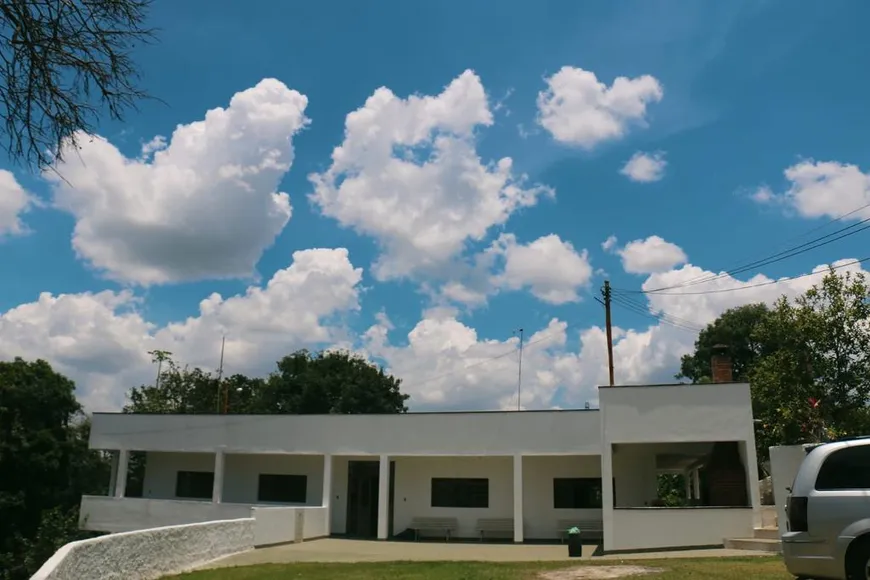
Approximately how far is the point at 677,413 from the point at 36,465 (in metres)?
30.7

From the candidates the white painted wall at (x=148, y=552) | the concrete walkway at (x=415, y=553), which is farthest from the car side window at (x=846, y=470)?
the white painted wall at (x=148, y=552)

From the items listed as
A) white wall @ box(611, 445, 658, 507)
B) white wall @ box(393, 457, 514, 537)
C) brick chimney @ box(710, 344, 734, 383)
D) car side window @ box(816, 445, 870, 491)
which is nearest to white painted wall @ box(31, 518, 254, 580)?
white wall @ box(393, 457, 514, 537)

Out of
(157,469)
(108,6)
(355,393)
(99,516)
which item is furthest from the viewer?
(355,393)

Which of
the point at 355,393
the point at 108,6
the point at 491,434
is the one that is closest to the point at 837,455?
the point at 108,6

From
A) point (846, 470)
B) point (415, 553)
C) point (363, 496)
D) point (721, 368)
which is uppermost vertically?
point (721, 368)

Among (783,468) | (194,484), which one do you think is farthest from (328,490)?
(783,468)

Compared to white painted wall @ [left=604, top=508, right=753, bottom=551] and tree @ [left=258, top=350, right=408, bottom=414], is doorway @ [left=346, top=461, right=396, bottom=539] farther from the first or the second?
tree @ [left=258, top=350, right=408, bottom=414]

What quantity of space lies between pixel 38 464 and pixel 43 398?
334 cm

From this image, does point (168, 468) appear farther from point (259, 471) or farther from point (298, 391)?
point (298, 391)

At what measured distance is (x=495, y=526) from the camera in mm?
24078

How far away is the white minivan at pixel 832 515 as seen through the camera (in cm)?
727

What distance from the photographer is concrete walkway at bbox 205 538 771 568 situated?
54.4 ft

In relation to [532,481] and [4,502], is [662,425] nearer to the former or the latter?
[532,481]

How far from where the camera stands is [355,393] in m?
52.5
